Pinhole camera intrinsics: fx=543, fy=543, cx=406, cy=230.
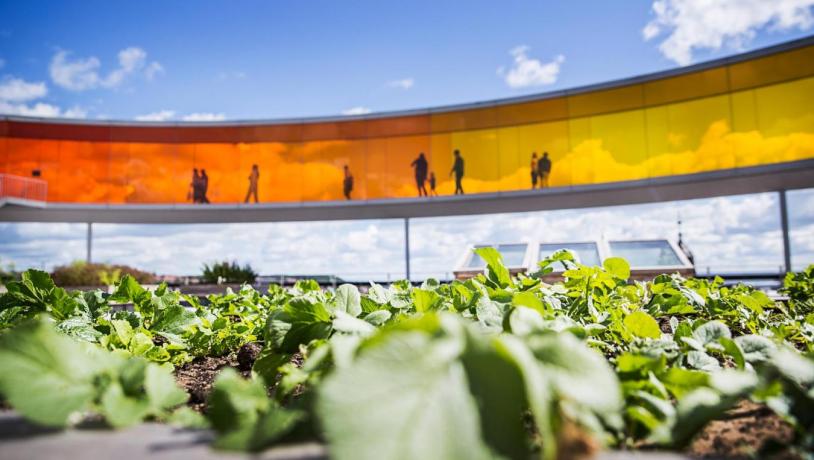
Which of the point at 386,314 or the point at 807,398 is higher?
the point at 386,314

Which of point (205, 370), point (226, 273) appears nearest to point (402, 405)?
point (205, 370)

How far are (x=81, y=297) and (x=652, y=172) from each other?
18.9 m

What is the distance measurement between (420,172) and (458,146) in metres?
1.79

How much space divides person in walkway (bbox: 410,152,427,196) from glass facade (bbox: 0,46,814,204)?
0.04 meters

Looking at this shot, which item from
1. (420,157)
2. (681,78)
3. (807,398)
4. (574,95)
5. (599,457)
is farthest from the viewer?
(420,157)

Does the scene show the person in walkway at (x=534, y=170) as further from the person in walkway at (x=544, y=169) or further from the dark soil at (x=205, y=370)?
the dark soil at (x=205, y=370)

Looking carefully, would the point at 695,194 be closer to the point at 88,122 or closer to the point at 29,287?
the point at 29,287

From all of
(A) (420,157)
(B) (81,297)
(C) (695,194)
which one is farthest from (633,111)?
(B) (81,297)

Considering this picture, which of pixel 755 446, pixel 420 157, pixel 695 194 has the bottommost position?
pixel 755 446

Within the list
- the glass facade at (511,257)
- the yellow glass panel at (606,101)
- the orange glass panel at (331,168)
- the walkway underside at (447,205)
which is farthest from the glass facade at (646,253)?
the orange glass panel at (331,168)

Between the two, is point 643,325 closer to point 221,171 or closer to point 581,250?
point 581,250

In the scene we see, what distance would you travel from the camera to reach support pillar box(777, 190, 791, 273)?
16.4m

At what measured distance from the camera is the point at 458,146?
835 inches

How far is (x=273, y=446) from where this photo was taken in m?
0.74
